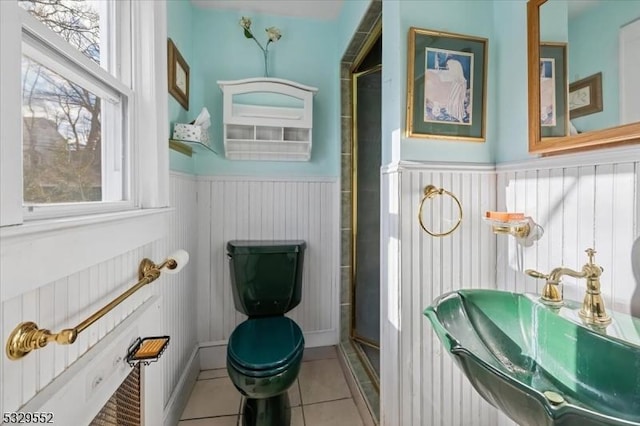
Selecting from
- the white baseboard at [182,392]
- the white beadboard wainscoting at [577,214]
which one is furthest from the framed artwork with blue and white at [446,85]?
the white baseboard at [182,392]

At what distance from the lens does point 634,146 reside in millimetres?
707

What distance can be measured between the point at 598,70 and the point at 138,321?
1538 millimetres

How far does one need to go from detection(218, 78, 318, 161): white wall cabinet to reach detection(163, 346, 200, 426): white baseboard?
131 centimetres

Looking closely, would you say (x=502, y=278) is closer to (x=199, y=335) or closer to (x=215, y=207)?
(x=215, y=207)

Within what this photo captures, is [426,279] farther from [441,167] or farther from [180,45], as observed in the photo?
[180,45]

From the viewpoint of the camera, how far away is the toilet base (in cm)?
128

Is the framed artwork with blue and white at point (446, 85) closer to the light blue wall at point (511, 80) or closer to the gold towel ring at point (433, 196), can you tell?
the light blue wall at point (511, 80)

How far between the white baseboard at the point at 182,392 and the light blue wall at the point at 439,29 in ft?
5.11

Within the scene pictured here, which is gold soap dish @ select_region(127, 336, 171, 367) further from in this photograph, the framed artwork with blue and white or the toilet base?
the framed artwork with blue and white

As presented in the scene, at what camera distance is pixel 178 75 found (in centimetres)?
146

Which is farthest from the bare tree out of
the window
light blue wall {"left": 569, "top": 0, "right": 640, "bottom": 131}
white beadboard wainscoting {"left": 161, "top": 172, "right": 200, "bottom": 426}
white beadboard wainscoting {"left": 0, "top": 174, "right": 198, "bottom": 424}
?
light blue wall {"left": 569, "top": 0, "right": 640, "bottom": 131}

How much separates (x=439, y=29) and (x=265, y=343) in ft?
5.13

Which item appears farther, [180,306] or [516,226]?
[180,306]

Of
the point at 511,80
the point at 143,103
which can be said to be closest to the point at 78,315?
the point at 143,103
